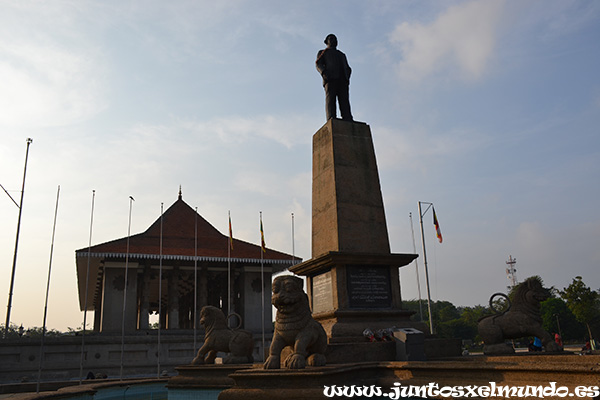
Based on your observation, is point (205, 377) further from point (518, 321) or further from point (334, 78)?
point (334, 78)

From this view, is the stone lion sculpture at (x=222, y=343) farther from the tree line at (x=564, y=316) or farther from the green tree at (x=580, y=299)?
the green tree at (x=580, y=299)

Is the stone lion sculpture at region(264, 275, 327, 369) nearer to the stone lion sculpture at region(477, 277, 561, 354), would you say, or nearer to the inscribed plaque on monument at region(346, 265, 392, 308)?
the inscribed plaque on monument at region(346, 265, 392, 308)

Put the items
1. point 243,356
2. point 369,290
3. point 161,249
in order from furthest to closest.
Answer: point 161,249, point 243,356, point 369,290

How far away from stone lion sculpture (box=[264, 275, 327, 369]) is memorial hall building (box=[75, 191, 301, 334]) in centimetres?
1779

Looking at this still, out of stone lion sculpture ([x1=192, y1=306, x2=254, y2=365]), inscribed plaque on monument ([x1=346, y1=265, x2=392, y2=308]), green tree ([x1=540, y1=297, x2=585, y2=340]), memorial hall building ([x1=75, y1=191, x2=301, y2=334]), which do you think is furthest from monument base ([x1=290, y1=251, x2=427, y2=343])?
green tree ([x1=540, y1=297, x2=585, y2=340])

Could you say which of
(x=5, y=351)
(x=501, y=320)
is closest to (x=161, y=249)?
(x=5, y=351)

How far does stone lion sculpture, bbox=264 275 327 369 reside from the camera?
5875 mm

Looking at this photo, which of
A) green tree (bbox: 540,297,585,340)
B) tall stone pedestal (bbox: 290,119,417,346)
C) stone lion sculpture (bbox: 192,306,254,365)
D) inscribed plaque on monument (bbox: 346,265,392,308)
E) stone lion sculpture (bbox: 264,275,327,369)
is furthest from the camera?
green tree (bbox: 540,297,585,340)

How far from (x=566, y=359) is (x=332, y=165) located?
526cm

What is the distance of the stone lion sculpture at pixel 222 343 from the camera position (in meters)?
9.05

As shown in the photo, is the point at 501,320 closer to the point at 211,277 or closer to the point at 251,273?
the point at 251,273

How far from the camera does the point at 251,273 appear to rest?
28.7 m

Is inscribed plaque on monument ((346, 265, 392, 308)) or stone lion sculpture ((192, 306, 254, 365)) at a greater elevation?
inscribed plaque on monument ((346, 265, 392, 308))

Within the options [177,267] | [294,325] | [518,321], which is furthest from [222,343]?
[177,267]
